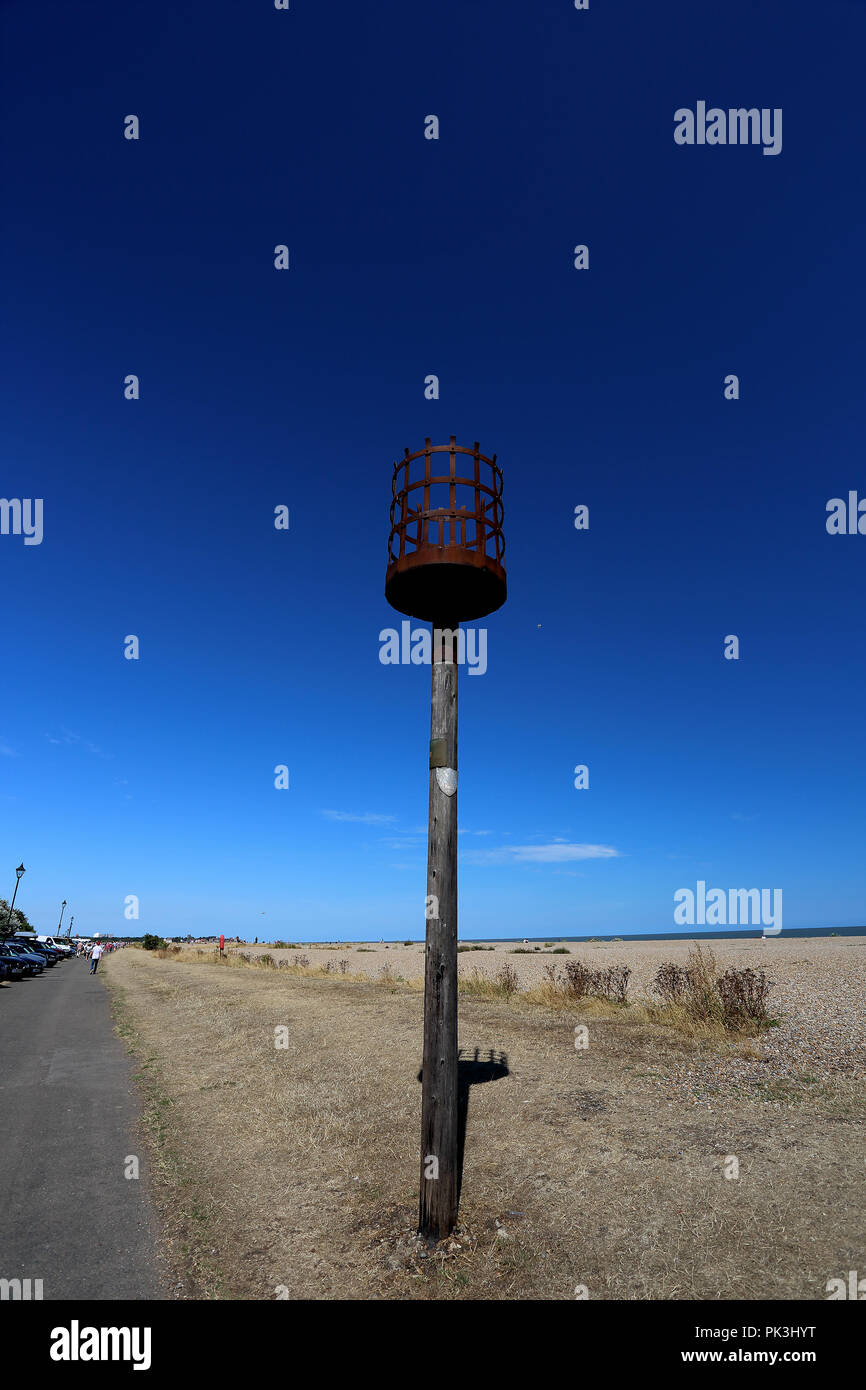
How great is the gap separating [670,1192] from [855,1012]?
10190 millimetres

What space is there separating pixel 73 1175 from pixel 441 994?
502 centimetres

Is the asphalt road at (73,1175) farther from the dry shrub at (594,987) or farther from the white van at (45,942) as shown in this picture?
the white van at (45,942)

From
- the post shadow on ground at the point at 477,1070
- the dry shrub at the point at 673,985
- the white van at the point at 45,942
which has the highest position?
the dry shrub at the point at 673,985

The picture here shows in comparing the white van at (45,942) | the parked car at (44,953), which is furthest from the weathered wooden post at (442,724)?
the white van at (45,942)

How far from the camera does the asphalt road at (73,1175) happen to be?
5.37 metres

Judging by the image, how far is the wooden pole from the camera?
5.88m

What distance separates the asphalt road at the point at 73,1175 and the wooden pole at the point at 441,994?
2270mm

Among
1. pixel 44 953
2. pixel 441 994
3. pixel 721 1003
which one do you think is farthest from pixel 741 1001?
pixel 44 953

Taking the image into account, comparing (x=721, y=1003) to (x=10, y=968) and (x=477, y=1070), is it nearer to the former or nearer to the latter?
(x=477, y=1070)

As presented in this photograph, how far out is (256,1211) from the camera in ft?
21.4

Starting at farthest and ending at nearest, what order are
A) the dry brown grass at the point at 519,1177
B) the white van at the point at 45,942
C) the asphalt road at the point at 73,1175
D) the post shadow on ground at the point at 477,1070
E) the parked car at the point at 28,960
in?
the white van at the point at 45,942, the parked car at the point at 28,960, the post shadow on ground at the point at 477,1070, the asphalt road at the point at 73,1175, the dry brown grass at the point at 519,1177

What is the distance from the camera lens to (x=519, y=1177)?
6.67 meters

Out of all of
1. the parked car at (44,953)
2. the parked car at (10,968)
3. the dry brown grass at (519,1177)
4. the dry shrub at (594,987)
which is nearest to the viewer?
the dry brown grass at (519,1177)
